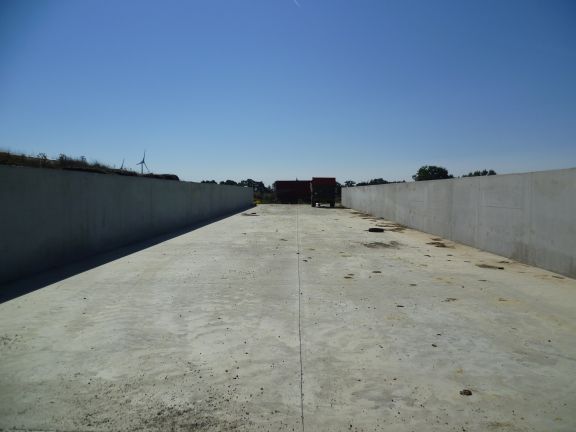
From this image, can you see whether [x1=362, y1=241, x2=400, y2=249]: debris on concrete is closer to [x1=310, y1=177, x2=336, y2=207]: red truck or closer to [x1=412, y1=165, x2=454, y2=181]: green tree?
[x1=310, y1=177, x2=336, y2=207]: red truck

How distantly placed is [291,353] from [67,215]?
6717 mm

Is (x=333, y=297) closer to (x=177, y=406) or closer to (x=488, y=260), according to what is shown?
(x=177, y=406)

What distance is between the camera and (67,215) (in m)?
8.30

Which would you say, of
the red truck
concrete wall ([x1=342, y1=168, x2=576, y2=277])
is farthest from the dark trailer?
concrete wall ([x1=342, y1=168, x2=576, y2=277])

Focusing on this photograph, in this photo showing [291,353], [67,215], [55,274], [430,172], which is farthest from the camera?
[430,172]

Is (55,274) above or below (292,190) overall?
below

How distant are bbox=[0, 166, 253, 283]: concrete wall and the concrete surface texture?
1.09 m

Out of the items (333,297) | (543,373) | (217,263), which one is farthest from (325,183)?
(543,373)

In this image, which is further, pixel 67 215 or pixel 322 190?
pixel 322 190

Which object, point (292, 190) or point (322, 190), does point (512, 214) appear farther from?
point (292, 190)

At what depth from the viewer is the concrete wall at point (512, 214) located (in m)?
7.22

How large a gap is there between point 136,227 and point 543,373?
1121cm

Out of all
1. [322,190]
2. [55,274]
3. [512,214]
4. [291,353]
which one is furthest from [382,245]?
[322,190]

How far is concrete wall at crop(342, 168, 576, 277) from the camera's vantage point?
722 cm
